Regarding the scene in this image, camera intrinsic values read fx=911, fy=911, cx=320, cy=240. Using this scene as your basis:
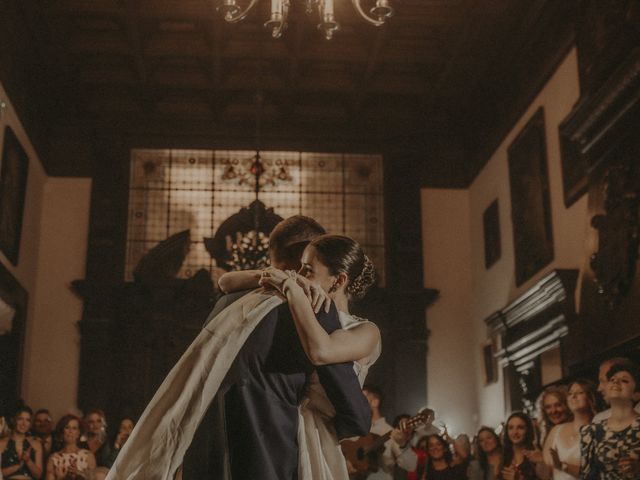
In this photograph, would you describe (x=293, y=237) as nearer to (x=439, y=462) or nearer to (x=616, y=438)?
(x=616, y=438)

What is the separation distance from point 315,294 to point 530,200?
988cm

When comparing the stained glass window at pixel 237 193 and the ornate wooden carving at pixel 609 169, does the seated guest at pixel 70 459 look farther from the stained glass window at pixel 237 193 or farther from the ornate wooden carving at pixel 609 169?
the stained glass window at pixel 237 193

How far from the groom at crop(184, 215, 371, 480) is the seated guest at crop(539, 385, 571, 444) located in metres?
5.24

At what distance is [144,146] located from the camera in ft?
49.9

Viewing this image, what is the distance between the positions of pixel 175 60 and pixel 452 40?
4164mm

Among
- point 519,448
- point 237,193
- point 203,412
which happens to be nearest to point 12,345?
point 237,193

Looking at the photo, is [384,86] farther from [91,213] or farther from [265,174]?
[91,213]

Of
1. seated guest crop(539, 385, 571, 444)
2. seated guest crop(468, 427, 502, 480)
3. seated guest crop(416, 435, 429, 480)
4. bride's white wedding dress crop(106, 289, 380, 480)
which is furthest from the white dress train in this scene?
seated guest crop(416, 435, 429, 480)

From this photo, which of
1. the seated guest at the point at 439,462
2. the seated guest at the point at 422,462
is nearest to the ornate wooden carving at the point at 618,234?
the seated guest at the point at 439,462

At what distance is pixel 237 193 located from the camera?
15.1m

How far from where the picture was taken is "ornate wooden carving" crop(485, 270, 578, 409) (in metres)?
10.4

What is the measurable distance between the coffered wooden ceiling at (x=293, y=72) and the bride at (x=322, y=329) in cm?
897

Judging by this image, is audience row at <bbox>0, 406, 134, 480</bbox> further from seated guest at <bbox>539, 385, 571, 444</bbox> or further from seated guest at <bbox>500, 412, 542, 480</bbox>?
seated guest at <bbox>539, 385, 571, 444</bbox>

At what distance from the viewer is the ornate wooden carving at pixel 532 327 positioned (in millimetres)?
10367
